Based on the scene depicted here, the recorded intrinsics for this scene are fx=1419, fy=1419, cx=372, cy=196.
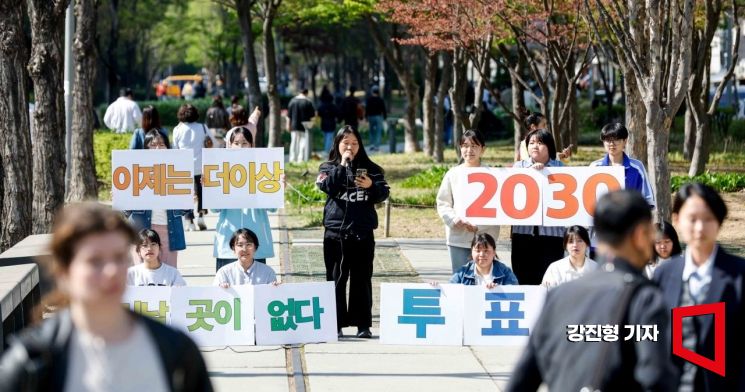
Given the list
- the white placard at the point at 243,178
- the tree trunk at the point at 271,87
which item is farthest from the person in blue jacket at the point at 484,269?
the tree trunk at the point at 271,87

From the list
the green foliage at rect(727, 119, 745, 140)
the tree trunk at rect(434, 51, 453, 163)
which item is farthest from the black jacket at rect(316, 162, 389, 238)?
the green foliage at rect(727, 119, 745, 140)

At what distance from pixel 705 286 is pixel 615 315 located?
1309 mm

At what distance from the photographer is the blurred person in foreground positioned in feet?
12.6

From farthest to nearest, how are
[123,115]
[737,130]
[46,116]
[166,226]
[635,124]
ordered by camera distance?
[737,130] < [123,115] < [635,124] < [46,116] < [166,226]

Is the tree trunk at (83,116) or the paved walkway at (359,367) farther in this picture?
the tree trunk at (83,116)

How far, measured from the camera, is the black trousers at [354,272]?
33.9 ft

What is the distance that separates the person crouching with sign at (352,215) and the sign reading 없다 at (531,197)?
0.61 m

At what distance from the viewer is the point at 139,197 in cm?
1123

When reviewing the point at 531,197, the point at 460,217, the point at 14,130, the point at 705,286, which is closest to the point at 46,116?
the point at 14,130

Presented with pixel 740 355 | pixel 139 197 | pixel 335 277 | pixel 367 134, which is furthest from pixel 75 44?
pixel 367 134

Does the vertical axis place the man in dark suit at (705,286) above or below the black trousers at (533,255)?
above

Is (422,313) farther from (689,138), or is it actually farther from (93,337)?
(689,138)

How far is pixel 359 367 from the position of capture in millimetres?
9508

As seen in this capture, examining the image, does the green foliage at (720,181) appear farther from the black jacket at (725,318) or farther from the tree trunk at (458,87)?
the black jacket at (725,318)
